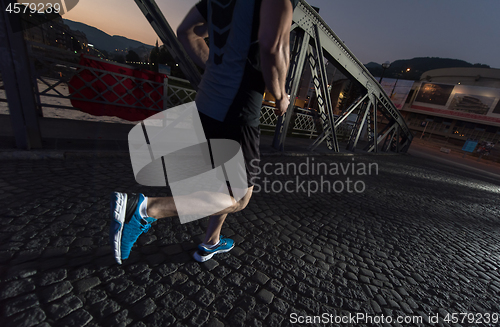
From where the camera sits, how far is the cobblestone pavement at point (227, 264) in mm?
1327

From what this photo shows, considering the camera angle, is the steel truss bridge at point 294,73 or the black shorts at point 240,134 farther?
the steel truss bridge at point 294,73

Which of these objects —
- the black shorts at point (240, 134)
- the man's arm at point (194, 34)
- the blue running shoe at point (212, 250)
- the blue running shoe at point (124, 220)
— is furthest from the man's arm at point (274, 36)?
the blue running shoe at point (212, 250)

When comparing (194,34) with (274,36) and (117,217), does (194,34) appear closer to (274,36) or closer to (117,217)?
(274,36)

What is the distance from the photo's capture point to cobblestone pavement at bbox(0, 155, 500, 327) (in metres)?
1.33

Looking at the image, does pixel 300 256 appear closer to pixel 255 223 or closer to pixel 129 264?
pixel 255 223

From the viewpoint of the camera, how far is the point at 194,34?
1.72 meters

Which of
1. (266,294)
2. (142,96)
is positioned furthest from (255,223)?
(142,96)

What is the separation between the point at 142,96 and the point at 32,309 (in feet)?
18.0

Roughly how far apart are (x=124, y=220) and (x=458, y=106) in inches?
1933

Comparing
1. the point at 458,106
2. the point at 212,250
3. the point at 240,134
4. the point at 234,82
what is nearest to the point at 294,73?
the point at 234,82

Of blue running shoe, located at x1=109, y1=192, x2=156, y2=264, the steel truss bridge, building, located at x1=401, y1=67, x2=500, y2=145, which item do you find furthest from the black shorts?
building, located at x1=401, y1=67, x2=500, y2=145

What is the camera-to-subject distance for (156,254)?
178 centimetres

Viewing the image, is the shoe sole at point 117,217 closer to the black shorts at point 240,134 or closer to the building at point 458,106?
the black shorts at point 240,134

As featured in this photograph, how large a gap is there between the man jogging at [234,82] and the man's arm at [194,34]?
7cm
